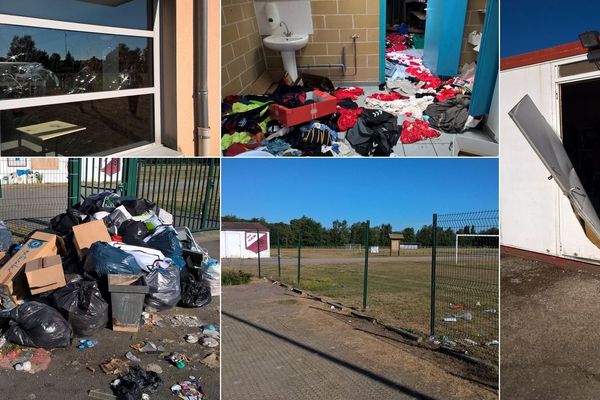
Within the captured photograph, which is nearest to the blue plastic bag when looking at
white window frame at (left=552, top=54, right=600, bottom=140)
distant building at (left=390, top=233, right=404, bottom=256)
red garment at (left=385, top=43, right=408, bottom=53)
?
distant building at (left=390, top=233, right=404, bottom=256)

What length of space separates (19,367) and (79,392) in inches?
19.2

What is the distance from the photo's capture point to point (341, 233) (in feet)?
6.77

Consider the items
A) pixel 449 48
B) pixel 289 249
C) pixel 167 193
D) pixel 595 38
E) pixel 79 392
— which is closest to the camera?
pixel 289 249

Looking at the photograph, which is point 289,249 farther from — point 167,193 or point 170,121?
point 167,193

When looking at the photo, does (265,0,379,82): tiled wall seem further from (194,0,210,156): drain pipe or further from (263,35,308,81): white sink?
(194,0,210,156): drain pipe

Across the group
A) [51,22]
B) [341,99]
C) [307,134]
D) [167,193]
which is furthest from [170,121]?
[307,134]

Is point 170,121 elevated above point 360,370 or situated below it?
above

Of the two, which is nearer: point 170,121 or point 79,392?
point 79,392

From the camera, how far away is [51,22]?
289 cm

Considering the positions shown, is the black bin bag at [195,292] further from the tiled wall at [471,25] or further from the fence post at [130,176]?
the tiled wall at [471,25]

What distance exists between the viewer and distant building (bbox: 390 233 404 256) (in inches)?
87.3

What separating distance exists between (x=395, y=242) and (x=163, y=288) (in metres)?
1.80

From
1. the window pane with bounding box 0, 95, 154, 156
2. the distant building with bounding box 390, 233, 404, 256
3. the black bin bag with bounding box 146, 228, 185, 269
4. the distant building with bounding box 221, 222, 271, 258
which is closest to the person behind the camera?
the distant building with bounding box 221, 222, 271, 258

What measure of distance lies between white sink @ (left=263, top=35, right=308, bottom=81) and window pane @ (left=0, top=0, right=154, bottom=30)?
0.92 meters
